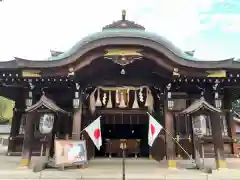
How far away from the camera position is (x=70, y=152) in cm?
818

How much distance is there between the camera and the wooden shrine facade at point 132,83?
29.6 feet

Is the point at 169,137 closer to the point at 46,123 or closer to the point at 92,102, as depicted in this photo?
the point at 92,102

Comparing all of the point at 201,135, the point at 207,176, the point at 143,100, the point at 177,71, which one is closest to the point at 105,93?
the point at 143,100

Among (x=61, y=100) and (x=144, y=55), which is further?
(x=61, y=100)

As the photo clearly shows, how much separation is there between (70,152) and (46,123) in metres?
1.60

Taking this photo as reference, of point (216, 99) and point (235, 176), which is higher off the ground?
point (216, 99)

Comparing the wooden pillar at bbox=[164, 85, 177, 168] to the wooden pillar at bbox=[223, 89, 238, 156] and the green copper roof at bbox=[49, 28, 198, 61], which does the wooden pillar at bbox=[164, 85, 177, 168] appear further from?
the wooden pillar at bbox=[223, 89, 238, 156]

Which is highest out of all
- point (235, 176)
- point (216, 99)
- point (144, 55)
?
point (144, 55)

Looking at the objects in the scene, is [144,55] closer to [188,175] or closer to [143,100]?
[143,100]

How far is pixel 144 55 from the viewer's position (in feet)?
30.2

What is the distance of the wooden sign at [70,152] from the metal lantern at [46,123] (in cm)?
103

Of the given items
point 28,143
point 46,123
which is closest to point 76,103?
point 46,123

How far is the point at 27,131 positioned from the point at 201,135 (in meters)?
7.03

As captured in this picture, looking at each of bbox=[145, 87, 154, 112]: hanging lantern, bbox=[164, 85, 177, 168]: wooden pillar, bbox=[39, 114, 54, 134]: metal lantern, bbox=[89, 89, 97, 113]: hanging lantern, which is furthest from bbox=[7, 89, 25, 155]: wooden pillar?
bbox=[164, 85, 177, 168]: wooden pillar
